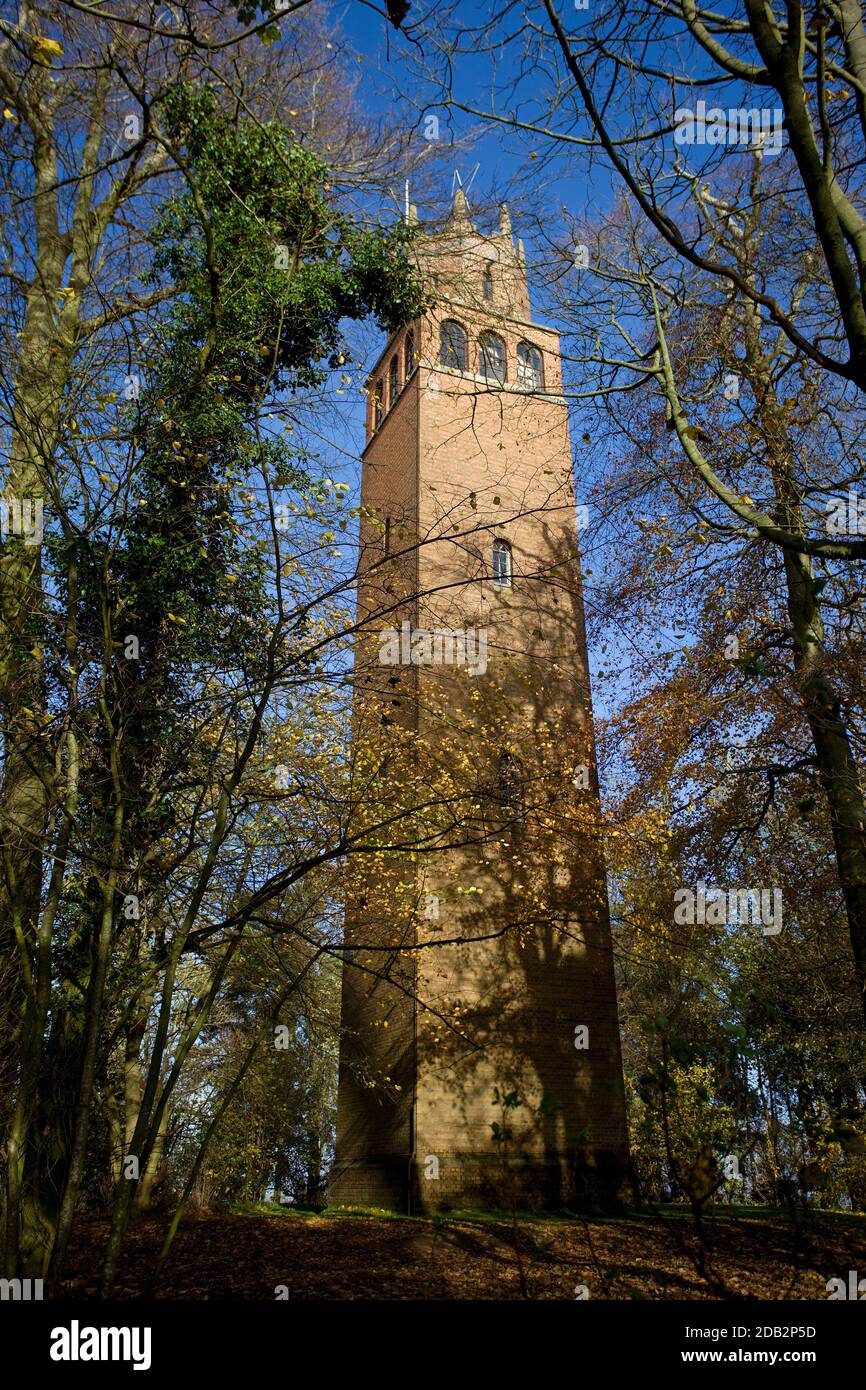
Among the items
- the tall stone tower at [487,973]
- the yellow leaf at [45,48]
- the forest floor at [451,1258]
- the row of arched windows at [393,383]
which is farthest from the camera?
the row of arched windows at [393,383]

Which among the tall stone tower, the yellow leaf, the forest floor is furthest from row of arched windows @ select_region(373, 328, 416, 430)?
the forest floor

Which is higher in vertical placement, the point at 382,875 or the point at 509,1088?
the point at 382,875

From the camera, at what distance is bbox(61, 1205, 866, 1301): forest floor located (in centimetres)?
639

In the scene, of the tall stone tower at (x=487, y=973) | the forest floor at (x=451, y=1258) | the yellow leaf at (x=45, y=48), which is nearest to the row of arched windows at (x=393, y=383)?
the tall stone tower at (x=487, y=973)

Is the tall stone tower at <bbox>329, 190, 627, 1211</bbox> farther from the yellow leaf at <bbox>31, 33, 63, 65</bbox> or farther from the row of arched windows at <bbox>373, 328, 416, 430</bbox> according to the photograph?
the yellow leaf at <bbox>31, 33, 63, 65</bbox>

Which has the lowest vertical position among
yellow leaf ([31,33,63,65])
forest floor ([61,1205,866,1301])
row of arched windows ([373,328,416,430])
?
forest floor ([61,1205,866,1301])

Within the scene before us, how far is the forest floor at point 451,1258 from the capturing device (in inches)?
252

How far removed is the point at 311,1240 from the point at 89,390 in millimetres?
8773

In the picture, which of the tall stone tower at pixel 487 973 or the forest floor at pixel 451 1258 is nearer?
the forest floor at pixel 451 1258

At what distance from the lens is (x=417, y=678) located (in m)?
13.9

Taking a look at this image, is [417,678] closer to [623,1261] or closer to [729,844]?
[729,844]

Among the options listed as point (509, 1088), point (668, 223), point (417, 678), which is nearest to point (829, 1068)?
point (509, 1088)

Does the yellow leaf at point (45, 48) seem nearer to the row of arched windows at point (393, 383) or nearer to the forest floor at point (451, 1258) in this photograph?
the forest floor at point (451, 1258)

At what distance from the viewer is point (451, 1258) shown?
26.5 ft
